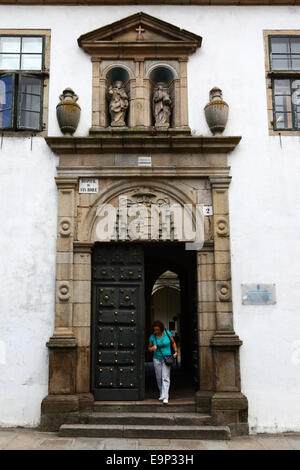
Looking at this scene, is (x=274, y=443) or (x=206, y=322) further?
(x=206, y=322)

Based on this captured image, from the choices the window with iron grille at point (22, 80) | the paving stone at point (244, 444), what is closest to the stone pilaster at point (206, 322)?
the paving stone at point (244, 444)

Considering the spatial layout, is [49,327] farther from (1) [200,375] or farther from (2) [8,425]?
(1) [200,375]

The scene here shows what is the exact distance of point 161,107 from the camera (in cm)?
809

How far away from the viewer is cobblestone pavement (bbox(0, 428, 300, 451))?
6211mm

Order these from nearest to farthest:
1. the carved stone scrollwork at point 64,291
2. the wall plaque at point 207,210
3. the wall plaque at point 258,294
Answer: the carved stone scrollwork at point 64,291
the wall plaque at point 258,294
the wall plaque at point 207,210

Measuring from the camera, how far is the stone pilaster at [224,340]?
23.0 ft

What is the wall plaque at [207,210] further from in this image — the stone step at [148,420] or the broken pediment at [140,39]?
the stone step at [148,420]

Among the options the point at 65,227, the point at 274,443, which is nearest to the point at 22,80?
the point at 65,227

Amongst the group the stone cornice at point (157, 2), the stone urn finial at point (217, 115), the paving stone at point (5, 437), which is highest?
the stone cornice at point (157, 2)

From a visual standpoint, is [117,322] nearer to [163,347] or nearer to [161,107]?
[163,347]

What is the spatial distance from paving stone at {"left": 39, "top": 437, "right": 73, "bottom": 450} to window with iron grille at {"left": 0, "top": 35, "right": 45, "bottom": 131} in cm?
489

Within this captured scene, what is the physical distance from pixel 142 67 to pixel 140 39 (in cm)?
49

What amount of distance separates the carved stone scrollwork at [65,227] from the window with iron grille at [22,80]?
1.73 meters

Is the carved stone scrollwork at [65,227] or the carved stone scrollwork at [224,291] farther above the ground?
the carved stone scrollwork at [65,227]
